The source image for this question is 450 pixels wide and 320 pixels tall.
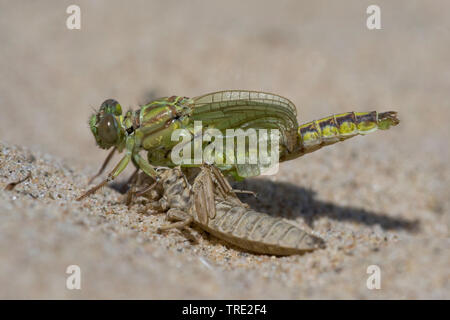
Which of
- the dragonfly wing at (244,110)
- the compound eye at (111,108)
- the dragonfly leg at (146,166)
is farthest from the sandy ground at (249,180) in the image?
the dragonfly wing at (244,110)

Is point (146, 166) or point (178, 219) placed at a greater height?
point (146, 166)

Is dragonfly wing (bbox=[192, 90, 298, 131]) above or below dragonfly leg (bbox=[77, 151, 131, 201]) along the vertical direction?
above

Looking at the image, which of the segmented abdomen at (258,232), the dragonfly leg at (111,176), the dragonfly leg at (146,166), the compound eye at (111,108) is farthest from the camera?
the compound eye at (111,108)

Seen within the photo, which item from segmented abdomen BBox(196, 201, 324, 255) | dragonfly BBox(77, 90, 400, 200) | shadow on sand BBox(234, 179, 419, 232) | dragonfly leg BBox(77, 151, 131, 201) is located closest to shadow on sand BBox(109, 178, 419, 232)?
shadow on sand BBox(234, 179, 419, 232)

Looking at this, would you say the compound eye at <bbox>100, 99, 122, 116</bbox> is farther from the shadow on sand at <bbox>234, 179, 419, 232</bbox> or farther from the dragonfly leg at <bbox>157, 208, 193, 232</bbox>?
the shadow on sand at <bbox>234, 179, 419, 232</bbox>

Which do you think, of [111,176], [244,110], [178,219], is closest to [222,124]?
[244,110]

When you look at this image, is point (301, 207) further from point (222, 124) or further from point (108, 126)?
point (108, 126)

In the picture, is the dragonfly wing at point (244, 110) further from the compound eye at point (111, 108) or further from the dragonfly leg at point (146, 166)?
the compound eye at point (111, 108)
